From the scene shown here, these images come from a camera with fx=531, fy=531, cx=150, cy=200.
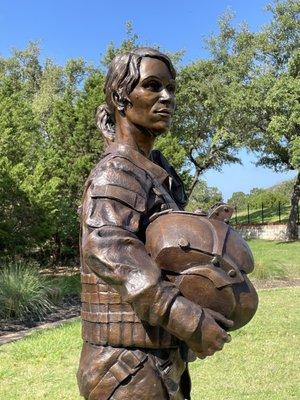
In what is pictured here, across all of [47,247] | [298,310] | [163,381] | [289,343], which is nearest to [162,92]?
[163,381]

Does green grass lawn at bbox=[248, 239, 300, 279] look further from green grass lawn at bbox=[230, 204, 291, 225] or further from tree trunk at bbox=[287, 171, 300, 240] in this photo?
green grass lawn at bbox=[230, 204, 291, 225]

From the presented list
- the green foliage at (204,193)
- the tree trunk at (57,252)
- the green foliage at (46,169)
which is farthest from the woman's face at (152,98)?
the green foliage at (204,193)

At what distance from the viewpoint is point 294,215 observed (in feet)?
69.9

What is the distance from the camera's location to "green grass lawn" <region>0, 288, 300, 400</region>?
5.33 meters

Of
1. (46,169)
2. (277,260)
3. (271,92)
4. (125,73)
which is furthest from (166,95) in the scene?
(271,92)

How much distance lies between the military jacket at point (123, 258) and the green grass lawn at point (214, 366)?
3426 millimetres

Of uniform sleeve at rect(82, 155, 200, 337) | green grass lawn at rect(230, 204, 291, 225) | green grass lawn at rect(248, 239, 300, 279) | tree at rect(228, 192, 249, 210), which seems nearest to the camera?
uniform sleeve at rect(82, 155, 200, 337)

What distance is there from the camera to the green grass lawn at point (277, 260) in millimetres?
13156

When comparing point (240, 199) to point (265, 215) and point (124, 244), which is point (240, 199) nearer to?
point (265, 215)

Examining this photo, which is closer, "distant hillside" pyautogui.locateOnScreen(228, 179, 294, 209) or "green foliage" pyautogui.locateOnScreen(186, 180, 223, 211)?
"green foliage" pyautogui.locateOnScreen(186, 180, 223, 211)

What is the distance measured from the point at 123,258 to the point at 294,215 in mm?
20350

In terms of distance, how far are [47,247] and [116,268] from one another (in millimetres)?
13615

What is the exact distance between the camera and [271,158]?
72.9 feet

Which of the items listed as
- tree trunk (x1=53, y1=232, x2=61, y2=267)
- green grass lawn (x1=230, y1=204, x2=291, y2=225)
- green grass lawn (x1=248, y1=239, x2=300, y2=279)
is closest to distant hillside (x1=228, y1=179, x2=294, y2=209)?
green grass lawn (x1=230, y1=204, x2=291, y2=225)
